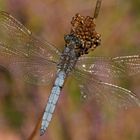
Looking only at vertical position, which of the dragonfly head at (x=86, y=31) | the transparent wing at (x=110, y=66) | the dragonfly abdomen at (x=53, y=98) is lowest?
the dragonfly abdomen at (x=53, y=98)

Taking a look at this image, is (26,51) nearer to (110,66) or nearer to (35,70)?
(35,70)

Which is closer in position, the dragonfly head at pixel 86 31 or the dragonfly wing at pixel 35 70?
the dragonfly head at pixel 86 31

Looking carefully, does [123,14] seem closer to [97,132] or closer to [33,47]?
[97,132]

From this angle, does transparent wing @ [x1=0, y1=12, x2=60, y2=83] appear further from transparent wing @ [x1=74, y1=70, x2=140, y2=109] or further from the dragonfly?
transparent wing @ [x1=74, y1=70, x2=140, y2=109]

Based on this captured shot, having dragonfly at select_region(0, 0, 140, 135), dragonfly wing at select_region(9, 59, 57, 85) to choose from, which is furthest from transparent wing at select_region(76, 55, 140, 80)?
dragonfly wing at select_region(9, 59, 57, 85)

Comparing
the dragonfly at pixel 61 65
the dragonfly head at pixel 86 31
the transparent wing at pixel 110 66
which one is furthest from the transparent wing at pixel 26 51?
the dragonfly head at pixel 86 31

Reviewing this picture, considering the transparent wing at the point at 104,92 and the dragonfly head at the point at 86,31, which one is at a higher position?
the dragonfly head at the point at 86,31

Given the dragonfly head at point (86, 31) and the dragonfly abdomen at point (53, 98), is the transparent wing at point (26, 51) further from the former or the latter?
the dragonfly head at point (86, 31)
